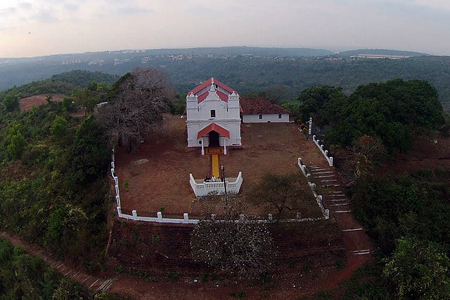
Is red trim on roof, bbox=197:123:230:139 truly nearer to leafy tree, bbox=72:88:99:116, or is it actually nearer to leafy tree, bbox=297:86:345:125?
leafy tree, bbox=297:86:345:125

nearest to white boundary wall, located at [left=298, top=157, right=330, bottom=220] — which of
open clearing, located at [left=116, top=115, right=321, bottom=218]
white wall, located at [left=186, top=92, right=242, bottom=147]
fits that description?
open clearing, located at [left=116, top=115, right=321, bottom=218]

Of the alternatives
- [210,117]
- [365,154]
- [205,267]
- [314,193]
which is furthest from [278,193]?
[210,117]

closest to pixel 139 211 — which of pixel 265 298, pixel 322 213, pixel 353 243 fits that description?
pixel 265 298

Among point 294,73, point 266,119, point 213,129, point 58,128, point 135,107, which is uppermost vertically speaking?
point 135,107

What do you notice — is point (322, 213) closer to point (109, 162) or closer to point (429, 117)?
point (429, 117)

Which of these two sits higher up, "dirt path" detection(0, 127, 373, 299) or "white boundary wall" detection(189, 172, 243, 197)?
"white boundary wall" detection(189, 172, 243, 197)

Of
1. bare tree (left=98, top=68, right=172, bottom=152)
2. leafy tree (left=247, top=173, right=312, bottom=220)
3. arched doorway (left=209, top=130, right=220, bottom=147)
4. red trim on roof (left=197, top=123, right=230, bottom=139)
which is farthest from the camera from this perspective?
A: arched doorway (left=209, top=130, right=220, bottom=147)

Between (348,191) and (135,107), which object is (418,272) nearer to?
(348,191)
